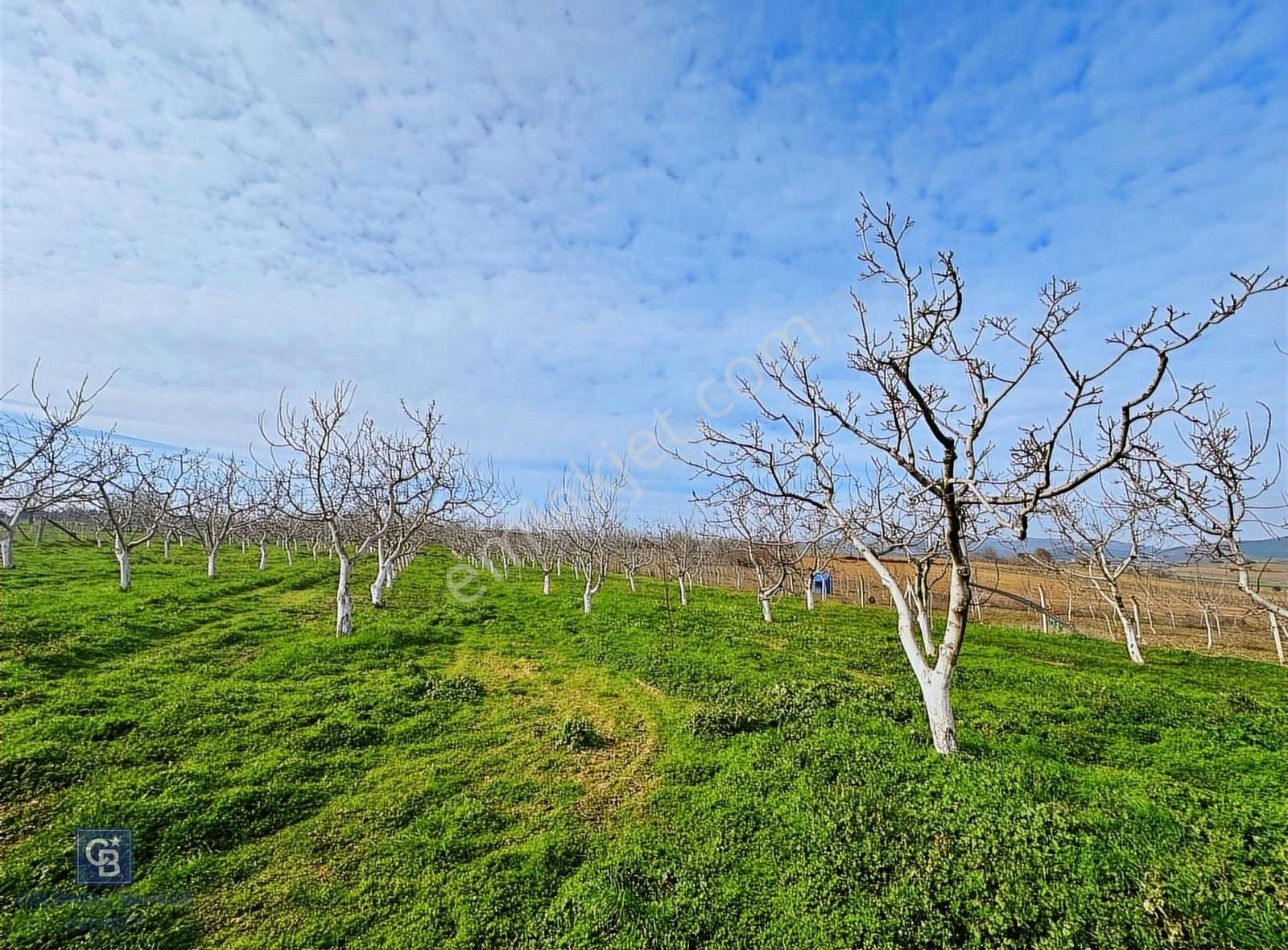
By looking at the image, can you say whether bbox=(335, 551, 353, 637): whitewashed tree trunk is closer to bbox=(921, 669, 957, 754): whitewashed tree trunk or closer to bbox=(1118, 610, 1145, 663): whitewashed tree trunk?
bbox=(921, 669, 957, 754): whitewashed tree trunk

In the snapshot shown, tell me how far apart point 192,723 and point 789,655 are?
1043 cm

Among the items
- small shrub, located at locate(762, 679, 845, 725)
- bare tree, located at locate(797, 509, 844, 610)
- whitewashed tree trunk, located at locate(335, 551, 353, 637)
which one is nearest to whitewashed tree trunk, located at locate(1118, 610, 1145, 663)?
bare tree, located at locate(797, 509, 844, 610)

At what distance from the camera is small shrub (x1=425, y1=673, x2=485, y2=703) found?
8.80 metres

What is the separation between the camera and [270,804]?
5570 mm

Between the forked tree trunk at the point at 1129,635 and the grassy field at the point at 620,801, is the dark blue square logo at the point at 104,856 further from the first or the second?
the forked tree trunk at the point at 1129,635

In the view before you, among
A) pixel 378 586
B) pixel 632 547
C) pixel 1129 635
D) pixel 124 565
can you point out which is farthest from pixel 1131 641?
pixel 124 565

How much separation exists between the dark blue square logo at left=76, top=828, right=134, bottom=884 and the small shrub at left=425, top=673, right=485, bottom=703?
13.2 ft

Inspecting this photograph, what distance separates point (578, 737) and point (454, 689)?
3.02m

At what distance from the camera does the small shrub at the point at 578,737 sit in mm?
7141

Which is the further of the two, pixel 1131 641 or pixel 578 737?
pixel 1131 641

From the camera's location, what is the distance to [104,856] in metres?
4.77

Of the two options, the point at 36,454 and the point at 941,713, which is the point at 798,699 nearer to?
the point at 941,713

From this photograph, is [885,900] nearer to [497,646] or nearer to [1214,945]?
[1214,945]

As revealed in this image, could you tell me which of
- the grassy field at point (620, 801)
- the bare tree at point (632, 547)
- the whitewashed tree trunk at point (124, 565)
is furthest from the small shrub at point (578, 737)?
the bare tree at point (632, 547)
